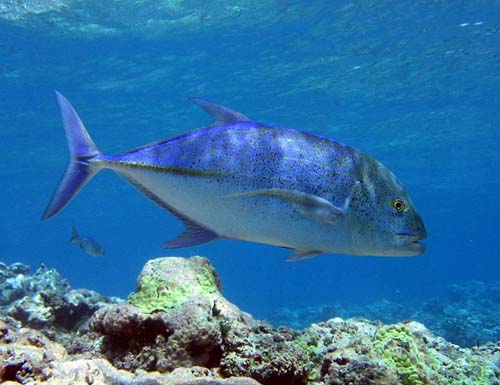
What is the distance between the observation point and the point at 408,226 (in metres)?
2.35

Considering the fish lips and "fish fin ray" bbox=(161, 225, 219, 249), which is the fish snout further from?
"fish fin ray" bbox=(161, 225, 219, 249)

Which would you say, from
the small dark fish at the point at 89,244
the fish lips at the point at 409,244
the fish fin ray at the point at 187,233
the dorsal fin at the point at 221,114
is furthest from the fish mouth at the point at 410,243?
the small dark fish at the point at 89,244

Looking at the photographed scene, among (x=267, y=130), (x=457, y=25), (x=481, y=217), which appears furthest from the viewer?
(x=481, y=217)

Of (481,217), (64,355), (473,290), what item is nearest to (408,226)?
(64,355)

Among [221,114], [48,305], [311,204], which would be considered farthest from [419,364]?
[48,305]

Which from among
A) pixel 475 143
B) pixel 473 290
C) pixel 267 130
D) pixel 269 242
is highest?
pixel 475 143

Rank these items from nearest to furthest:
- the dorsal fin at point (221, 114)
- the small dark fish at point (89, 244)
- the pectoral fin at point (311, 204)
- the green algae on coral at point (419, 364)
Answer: the pectoral fin at point (311, 204)
the dorsal fin at point (221, 114)
the green algae on coral at point (419, 364)
the small dark fish at point (89, 244)

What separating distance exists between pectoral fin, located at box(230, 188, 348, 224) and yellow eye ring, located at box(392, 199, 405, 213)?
0.93 ft

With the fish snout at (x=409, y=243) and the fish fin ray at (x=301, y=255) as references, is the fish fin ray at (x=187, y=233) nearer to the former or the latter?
the fish fin ray at (x=301, y=255)

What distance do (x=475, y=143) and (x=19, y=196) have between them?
45.7m

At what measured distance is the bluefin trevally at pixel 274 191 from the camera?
230 cm

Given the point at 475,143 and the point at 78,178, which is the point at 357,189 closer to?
the point at 78,178

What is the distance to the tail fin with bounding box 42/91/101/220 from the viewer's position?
2701 mm

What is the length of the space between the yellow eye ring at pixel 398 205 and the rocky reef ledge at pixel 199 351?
1.06m
